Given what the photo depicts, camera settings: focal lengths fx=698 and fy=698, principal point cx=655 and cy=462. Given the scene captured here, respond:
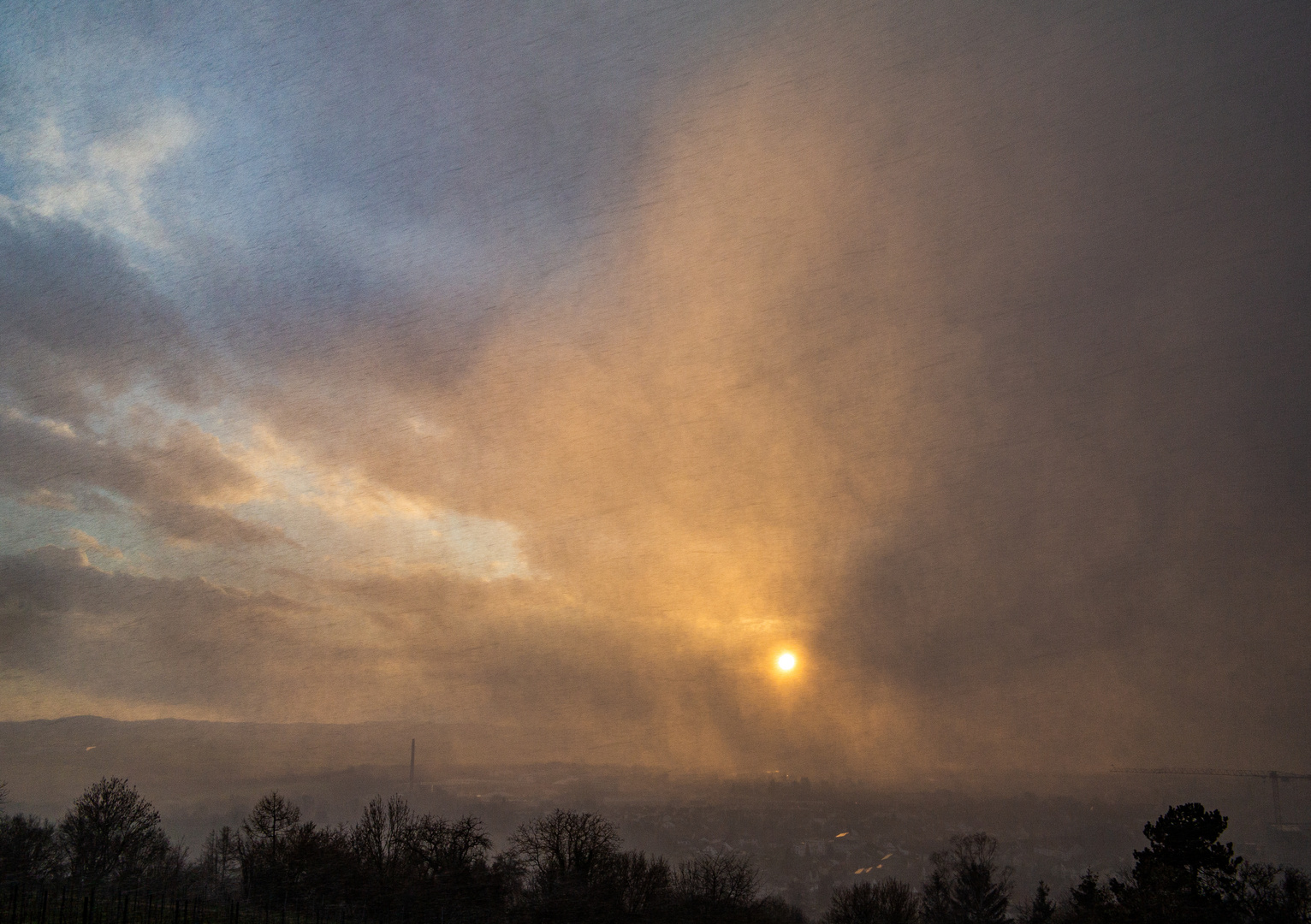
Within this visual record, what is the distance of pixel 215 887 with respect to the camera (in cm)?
5522

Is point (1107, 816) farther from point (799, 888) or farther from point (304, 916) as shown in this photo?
point (304, 916)

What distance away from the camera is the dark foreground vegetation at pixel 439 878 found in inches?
2016

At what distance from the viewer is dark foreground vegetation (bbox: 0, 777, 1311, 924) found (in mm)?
51219

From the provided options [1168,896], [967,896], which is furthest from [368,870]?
[967,896]

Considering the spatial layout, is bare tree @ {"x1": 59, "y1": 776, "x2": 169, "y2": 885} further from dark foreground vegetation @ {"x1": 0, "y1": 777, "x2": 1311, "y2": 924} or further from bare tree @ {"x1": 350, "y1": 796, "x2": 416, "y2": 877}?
bare tree @ {"x1": 350, "y1": 796, "x2": 416, "y2": 877}

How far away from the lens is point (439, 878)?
59.6 m

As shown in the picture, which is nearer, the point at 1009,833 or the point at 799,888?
the point at 799,888

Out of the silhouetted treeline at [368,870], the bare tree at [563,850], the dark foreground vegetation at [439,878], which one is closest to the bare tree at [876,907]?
the dark foreground vegetation at [439,878]

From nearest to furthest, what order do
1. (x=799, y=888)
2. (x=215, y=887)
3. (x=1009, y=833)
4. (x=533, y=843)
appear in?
(x=215, y=887)
(x=533, y=843)
(x=799, y=888)
(x=1009, y=833)

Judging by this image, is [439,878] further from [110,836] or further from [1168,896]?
[1168,896]

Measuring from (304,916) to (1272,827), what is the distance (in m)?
240

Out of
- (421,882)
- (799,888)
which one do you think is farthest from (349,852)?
(799,888)

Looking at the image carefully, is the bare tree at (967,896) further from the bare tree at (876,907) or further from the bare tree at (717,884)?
the bare tree at (717,884)

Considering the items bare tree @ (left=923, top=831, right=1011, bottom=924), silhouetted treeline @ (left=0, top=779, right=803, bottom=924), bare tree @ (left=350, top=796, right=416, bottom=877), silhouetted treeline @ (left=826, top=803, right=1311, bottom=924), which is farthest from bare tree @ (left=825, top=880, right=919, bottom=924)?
bare tree @ (left=350, top=796, right=416, bottom=877)
